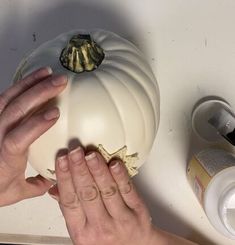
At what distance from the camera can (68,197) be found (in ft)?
2.00

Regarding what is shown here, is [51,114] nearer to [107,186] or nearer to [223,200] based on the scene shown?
[107,186]

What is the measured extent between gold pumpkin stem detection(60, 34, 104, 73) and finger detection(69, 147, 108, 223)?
0.11 meters

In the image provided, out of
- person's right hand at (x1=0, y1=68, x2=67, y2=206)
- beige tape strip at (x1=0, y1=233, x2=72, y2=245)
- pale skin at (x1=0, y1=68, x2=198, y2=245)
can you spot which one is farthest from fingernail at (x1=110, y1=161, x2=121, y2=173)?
beige tape strip at (x1=0, y1=233, x2=72, y2=245)

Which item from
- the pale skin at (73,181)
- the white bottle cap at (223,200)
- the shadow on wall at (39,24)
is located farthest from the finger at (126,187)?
the shadow on wall at (39,24)

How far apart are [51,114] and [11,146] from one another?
0.07 meters

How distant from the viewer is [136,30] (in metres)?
0.76

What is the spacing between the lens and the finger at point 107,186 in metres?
0.55

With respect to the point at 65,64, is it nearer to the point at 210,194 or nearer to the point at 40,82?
the point at 40,82

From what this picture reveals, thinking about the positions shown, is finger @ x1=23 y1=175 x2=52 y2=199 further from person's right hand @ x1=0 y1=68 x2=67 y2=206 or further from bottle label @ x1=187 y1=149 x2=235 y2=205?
bottle label @ x1=187 y1=149 x2=235 y2=205

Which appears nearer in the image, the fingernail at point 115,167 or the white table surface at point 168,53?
the fingernail at point 115,167

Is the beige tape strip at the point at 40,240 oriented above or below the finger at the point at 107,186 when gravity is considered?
below

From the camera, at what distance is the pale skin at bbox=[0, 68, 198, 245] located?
1.76 ft

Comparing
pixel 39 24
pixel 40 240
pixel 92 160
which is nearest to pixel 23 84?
pixel 92 160

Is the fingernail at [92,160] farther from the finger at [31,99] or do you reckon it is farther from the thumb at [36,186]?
the thumb at [36,186]
